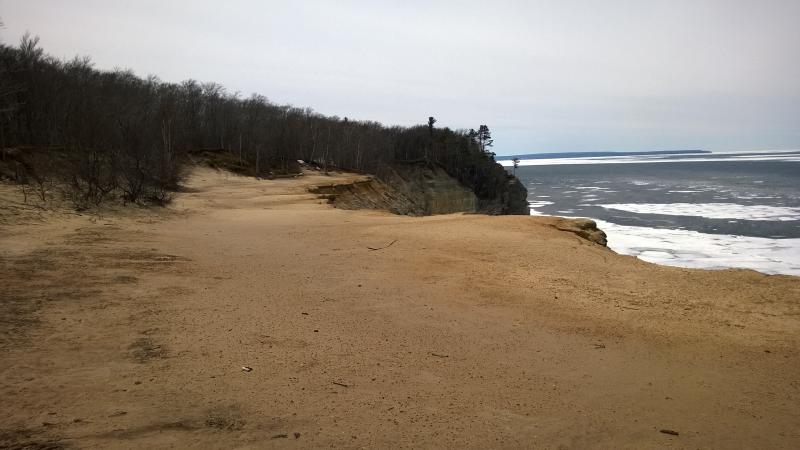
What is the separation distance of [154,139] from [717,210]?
188 feet

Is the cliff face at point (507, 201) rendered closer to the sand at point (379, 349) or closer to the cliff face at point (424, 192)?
the cliff face at point (424, 192)

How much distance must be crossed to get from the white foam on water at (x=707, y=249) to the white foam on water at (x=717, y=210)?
12.6 metres

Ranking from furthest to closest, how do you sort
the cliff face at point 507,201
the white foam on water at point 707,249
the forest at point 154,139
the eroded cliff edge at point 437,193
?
the cliff face at point 507,201 → the eroded cliff edge at point 437,193 → the white foam on water at point 707,249 → the forest at point 154,139

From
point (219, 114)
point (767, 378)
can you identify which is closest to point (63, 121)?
point (219, 114)

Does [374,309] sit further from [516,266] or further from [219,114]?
[219,114]

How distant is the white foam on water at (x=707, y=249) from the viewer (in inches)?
1154

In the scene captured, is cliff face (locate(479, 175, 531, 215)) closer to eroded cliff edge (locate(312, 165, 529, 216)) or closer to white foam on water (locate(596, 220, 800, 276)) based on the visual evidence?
eroded cliff edge (locate(312, 165, 529, 216))

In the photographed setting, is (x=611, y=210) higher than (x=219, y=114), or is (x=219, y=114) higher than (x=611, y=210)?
(x=219, y=114)

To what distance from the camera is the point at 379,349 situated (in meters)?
5.81

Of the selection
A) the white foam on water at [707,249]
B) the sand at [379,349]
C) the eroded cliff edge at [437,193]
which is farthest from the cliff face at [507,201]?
the sand at [379,349]

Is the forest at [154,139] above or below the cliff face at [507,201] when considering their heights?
above

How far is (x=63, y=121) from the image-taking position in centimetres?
2889

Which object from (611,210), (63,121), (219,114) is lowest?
(611,210)

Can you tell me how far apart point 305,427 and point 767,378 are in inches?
196
